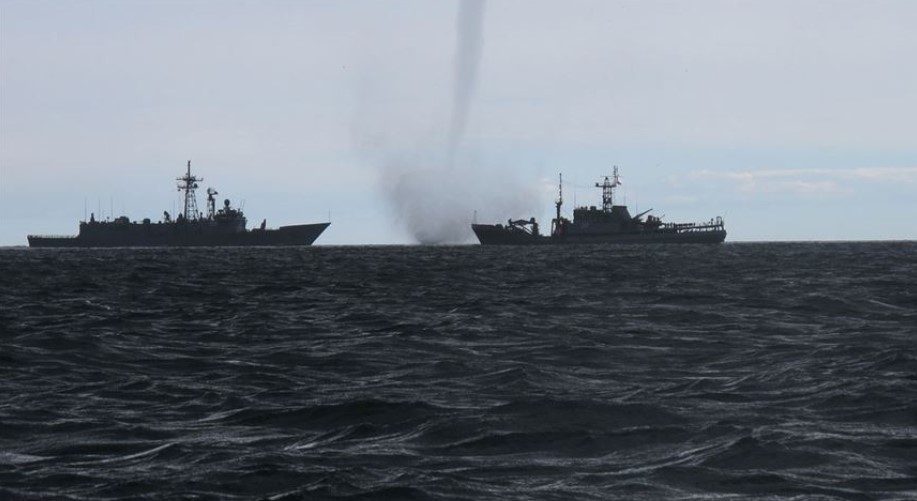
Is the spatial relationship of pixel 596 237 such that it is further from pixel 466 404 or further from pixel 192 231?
pixel 466 404

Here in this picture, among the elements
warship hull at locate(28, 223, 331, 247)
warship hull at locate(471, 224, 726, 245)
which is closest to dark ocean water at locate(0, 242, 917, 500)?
warship hull at locate(471, 224, 726, 245)

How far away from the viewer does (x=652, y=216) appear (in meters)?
159

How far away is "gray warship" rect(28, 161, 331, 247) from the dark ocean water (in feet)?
473

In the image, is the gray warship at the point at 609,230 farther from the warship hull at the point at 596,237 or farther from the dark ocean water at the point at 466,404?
the dark ocean water at the point at 466,404

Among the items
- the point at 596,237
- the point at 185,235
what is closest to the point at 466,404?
the point at 596,237

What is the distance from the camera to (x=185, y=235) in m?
170

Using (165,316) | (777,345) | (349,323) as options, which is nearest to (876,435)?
(777,345)

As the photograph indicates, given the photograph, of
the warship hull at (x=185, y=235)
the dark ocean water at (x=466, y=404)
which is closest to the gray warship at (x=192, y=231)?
the warship hull at (x=185, y=235)

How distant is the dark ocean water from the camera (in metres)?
9.14

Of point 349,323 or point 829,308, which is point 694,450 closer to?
point 349,323

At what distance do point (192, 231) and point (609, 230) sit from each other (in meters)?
57.9

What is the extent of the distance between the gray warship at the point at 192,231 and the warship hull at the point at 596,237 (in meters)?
25.4

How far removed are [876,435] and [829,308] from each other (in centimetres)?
1648

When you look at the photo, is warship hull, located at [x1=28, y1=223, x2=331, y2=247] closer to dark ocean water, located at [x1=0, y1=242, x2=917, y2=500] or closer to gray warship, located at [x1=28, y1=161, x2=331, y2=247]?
gray warship, located at [x1=28, y1=161, x2=331, y2=247]
